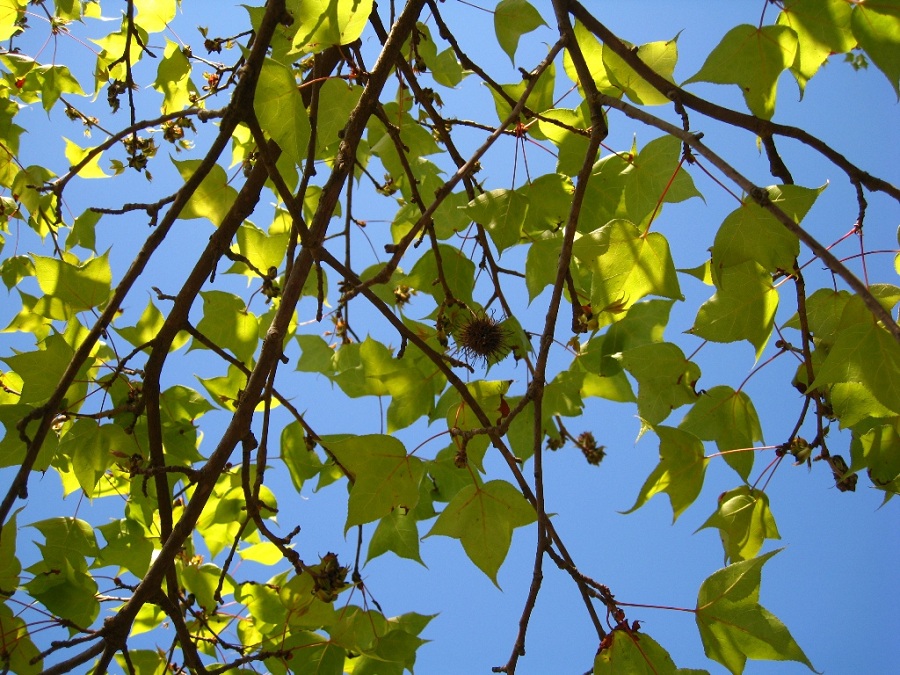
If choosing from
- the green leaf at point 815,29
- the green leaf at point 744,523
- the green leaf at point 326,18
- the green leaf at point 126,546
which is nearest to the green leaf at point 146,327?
the green leaf at point 126,546

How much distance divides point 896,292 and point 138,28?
1583mm

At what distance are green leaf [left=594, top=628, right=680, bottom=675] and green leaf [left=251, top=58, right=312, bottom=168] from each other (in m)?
0.66

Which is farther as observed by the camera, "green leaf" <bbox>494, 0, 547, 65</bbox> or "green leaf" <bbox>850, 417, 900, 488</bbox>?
"green leaf" <bbox>494, 0, 547, 65</bbox>

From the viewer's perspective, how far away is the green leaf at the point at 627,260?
2.79 ft

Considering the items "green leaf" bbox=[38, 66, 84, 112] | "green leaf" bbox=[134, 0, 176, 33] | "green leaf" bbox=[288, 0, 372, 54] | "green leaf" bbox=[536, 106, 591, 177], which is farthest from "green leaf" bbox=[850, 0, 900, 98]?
"green leaf" bbox=[38, 66, 84, 112]

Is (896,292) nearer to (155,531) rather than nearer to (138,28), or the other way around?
(155,531)

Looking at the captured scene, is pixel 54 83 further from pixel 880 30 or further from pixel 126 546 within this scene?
pixel 880 30

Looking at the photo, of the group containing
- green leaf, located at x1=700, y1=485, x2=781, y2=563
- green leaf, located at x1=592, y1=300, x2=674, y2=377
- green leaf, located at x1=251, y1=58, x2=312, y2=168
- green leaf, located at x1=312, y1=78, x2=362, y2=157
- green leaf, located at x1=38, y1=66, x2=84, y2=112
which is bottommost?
green leaf, located at x1=700, y1=485, x2=781, y2=563

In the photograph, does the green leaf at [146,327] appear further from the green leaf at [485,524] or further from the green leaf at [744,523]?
the green leaf at [744,523]

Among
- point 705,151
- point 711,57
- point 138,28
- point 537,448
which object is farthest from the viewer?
point 138,28

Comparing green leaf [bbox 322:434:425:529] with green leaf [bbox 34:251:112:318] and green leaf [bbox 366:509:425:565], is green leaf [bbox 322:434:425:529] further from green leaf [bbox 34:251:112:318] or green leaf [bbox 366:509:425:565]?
green leaf [bbox 34:251:112:318]

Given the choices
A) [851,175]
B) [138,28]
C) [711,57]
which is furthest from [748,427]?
[138,28]

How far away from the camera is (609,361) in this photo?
111 cm

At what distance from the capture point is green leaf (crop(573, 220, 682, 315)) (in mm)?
850
